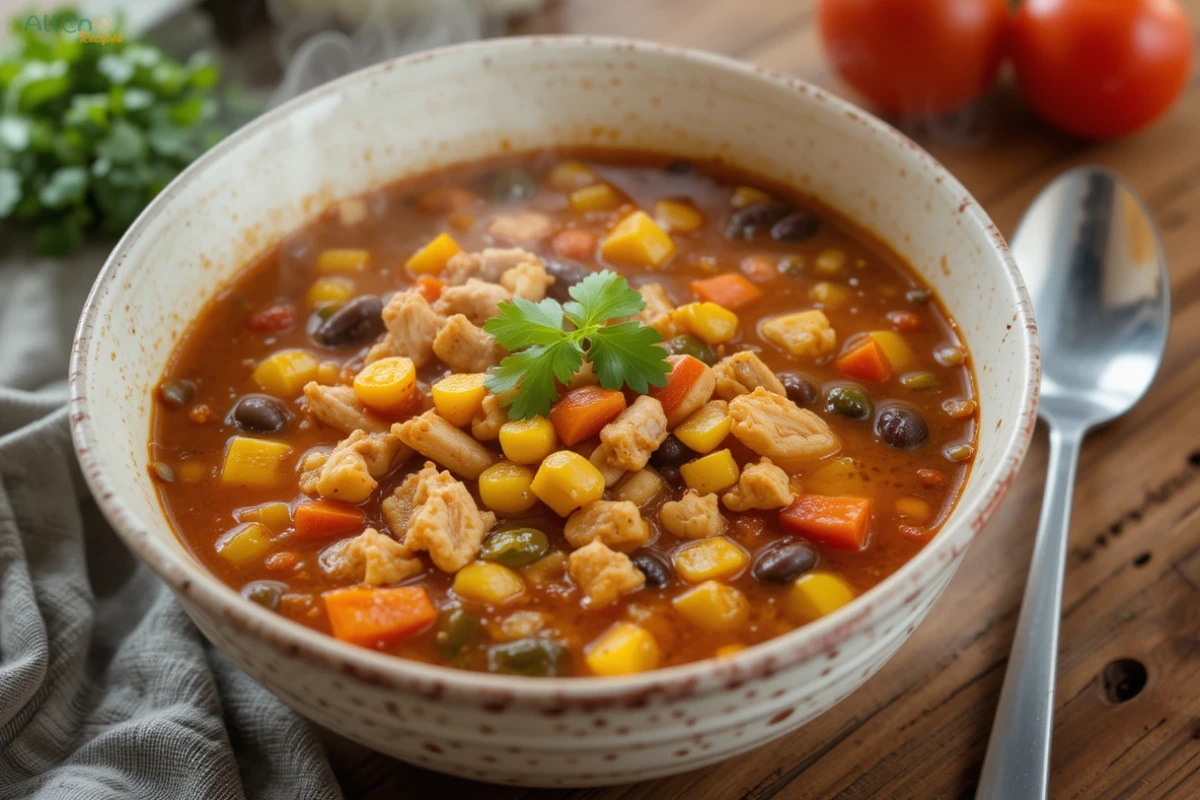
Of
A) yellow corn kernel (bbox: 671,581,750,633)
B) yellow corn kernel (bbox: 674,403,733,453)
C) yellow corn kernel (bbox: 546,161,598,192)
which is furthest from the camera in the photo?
yellow corn kernel (bbox: 546,161,598,192)

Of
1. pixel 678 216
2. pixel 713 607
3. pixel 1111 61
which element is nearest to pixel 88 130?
pixel 678 216

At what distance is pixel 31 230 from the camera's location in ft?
14.2

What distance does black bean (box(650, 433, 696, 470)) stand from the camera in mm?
2912

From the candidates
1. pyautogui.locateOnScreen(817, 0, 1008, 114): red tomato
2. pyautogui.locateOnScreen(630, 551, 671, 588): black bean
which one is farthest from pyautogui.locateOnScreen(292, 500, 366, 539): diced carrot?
pyautogui.locateOnScreen(817, 0, 1008, 114): red tomato

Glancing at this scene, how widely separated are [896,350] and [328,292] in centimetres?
167

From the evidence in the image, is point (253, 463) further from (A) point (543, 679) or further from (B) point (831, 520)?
(B) point (831, 520)

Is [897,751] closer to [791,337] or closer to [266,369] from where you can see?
[791,337]

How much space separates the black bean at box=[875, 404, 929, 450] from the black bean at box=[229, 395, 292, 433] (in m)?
1.57

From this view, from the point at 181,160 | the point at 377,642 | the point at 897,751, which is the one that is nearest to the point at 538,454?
the point at 377,642

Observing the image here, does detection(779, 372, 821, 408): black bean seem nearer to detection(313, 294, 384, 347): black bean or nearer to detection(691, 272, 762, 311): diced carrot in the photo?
detection(691, 272, 762, 311): diced carrot

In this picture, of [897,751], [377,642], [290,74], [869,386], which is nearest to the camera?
[377,642]

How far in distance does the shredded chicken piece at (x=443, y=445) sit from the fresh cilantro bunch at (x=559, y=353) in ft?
0.45

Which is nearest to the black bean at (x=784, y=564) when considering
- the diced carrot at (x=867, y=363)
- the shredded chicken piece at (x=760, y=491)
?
the shredded chicken piece at (x=760, y=491)

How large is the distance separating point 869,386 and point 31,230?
313 cm
